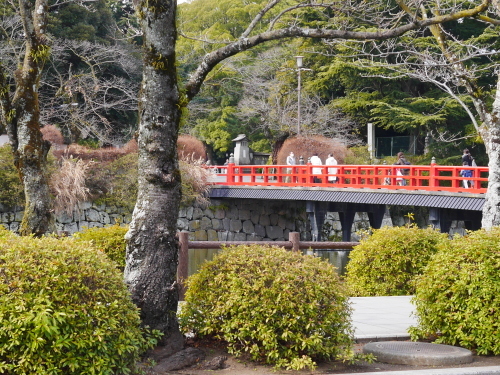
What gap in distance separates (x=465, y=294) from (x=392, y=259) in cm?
442

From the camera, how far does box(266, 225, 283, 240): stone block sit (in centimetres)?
3453

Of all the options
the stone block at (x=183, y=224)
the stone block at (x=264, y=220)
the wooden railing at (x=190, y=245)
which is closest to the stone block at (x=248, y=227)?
the stone block at (x=264, y=220)

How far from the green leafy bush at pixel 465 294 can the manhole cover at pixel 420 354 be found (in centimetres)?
21

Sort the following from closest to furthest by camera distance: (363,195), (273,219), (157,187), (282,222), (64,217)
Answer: (157,187), (363,195), (64,217), (273,219), (282,222)

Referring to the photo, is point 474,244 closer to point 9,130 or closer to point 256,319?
point 256,319

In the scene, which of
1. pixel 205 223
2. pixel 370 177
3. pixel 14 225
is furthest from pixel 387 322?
pixel 205 223

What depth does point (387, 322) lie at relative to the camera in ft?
27.2

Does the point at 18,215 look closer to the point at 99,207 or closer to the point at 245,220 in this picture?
the point at 99,207

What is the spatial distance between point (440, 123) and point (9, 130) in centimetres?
2804

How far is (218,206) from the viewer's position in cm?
3397

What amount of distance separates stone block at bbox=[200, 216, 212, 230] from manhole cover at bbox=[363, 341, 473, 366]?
90.0ft

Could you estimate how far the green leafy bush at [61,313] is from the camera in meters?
4.59

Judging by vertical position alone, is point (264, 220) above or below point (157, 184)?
below

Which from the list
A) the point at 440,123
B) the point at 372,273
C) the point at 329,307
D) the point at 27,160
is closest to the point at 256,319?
the point at 329,307
